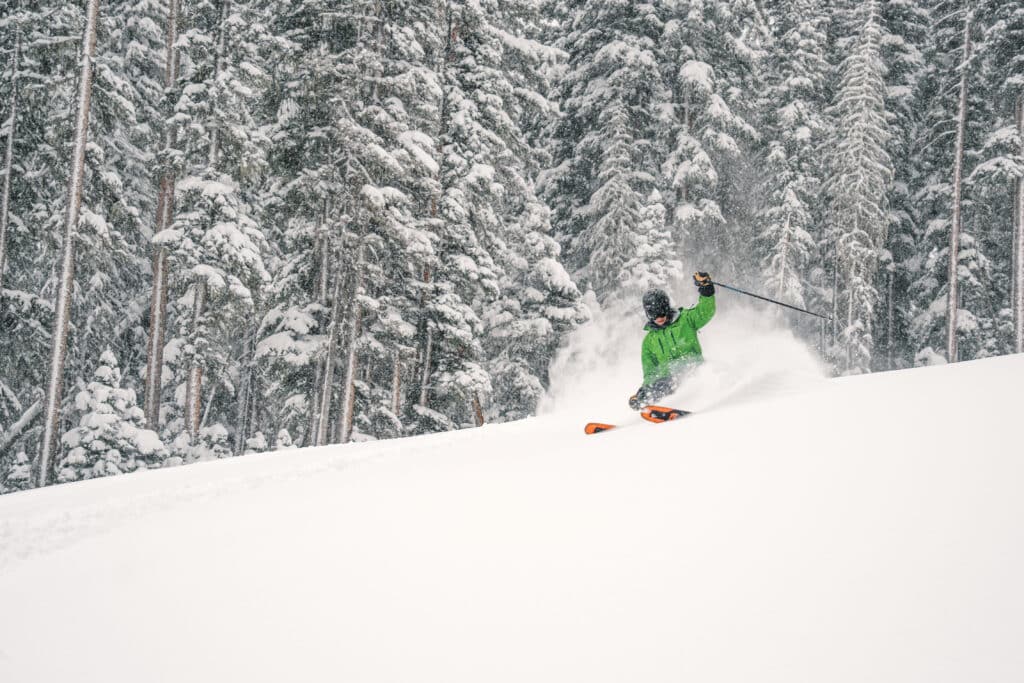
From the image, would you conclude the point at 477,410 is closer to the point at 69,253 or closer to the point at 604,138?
the point at 69,253

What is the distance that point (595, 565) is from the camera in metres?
2.75

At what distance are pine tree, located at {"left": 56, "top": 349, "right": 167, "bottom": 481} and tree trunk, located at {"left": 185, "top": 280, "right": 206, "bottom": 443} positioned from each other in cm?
293

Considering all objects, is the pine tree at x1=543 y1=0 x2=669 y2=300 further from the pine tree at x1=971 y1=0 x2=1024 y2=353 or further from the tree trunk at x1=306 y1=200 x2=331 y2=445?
the pine tree at x1=971 y1=0 x2=1024 y2=353

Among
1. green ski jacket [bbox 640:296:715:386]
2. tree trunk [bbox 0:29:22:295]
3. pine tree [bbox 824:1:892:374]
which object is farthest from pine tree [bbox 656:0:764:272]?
tree trunk [bbox 0:29:22:295]

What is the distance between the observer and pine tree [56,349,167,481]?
12.4 meters

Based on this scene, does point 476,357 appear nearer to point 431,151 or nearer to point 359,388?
point 359,388

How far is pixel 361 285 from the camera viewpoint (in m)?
14.9

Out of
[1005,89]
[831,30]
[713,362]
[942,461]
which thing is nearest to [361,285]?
[713,362]

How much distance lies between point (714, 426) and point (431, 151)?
12.5 m

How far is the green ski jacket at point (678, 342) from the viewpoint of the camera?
7.48 metres

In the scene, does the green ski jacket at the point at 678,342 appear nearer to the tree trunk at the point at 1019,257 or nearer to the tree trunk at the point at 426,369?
the tree trunk at the point at 426,369

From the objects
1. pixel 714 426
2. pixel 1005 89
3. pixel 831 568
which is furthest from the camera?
pixel 1005 89

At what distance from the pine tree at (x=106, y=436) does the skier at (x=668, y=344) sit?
1046 cm

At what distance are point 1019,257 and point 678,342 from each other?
20.4 m
